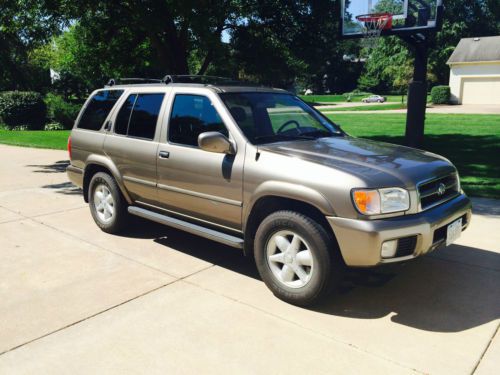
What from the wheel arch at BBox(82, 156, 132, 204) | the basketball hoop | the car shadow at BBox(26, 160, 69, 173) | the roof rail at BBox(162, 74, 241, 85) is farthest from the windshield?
the basketball hoop

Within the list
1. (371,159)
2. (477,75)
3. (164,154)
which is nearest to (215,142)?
(164,154)

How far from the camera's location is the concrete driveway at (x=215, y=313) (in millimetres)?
3264

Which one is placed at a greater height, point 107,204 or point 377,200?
point 377,200

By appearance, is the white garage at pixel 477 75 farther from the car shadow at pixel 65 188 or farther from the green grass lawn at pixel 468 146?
the car shadow at pixel 65 188

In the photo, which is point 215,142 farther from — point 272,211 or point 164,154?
point 164,154

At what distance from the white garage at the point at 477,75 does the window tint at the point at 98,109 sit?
140 feet

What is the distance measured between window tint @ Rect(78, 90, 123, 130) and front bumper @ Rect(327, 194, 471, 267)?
11.4 ft

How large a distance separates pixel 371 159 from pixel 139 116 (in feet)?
8.94

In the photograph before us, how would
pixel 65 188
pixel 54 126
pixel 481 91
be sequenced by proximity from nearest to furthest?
pixel 65 188 → pixel 54 126 → pixel 481 91

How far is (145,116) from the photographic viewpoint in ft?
17.9

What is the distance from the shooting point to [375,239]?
3.56m

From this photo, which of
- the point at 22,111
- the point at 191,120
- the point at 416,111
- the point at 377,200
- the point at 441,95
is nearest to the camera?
the point at 377,200

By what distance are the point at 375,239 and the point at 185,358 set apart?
5.18ft

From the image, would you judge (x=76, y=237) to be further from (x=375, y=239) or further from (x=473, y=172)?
(x=473, y=172)
